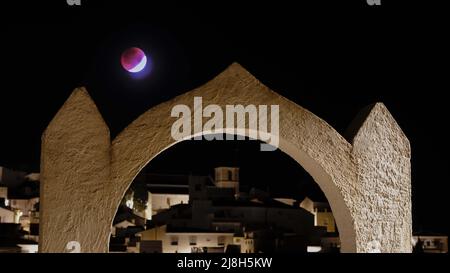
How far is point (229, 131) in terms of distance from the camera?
217 inches

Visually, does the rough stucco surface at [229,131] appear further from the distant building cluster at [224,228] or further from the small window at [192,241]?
the small window at [192,241]

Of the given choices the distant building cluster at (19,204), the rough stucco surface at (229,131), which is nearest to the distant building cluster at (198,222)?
the distant building cluster at (19,204)

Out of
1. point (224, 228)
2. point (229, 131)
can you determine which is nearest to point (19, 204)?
point (224, 228)

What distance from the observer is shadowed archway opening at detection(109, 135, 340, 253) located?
34.1 m

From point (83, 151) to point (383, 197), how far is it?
2743 mm

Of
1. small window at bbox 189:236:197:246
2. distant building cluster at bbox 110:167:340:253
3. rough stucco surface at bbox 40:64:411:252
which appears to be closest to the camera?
rough stucco surface at bbox 40:64:411:252

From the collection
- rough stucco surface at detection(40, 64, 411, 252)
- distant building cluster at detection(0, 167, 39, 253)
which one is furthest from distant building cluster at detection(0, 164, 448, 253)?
rough stucco surface at detection(40, 64, 411, 252)

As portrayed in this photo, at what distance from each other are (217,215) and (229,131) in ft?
107

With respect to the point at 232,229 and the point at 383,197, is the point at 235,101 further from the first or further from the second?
the point at 232,229

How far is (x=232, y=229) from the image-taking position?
36969 mm

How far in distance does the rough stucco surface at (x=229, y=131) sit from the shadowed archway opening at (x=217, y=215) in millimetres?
19690

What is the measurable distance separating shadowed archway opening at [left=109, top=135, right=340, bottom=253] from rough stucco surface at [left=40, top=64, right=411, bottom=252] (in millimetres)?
19690

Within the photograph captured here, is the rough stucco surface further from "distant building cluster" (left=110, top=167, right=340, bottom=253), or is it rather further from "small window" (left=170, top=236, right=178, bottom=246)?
"small window" (left=170, top=236, right=178, bottom=246)

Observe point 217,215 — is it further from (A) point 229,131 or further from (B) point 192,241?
(A) point 229,131
